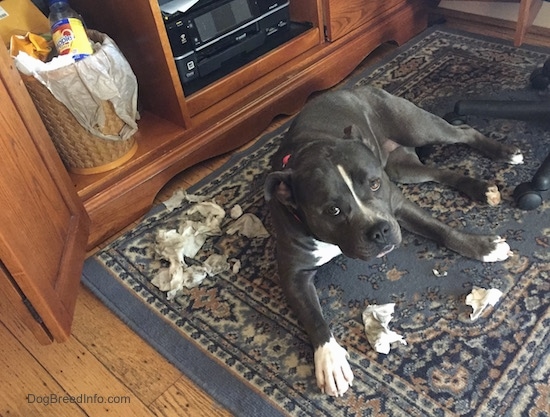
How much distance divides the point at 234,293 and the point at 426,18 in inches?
70.0

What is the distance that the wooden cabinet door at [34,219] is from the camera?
1347 mm

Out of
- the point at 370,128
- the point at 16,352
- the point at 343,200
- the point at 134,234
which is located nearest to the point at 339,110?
the point at 370,128

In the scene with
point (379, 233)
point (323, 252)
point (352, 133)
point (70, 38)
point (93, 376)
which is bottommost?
point (93, 376)

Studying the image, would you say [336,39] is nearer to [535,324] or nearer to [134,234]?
[134,234]

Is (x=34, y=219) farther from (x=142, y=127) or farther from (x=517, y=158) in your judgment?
(x=517, y=158)

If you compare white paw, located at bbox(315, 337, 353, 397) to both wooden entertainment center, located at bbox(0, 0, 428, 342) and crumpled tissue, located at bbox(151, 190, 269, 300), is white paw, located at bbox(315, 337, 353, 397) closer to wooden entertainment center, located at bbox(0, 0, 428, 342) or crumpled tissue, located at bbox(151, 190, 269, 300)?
crumpled tissue, located at bbox(151, 190, 269, 300)

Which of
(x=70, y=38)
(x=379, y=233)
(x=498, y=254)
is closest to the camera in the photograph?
(x=379, y=233)

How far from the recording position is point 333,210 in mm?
1343

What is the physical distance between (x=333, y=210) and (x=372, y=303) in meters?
0.33

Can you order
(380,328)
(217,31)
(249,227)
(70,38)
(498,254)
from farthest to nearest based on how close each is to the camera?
(217,31), (249,227), (70,38), (498,254), (380,328)

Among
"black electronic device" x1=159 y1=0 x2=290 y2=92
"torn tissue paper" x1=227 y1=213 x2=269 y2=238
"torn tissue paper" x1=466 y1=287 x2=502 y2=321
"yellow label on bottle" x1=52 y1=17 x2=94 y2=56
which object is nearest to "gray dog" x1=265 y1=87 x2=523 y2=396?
"torn tissue paper" x1=466 y1=287 x2=502 y2=321

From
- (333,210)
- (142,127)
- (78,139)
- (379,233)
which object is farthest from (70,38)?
(379,233)

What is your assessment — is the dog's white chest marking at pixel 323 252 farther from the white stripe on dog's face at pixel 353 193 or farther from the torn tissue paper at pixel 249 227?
the torn tissue paper at pixel 249 227

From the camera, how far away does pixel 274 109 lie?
2246 millimetres
